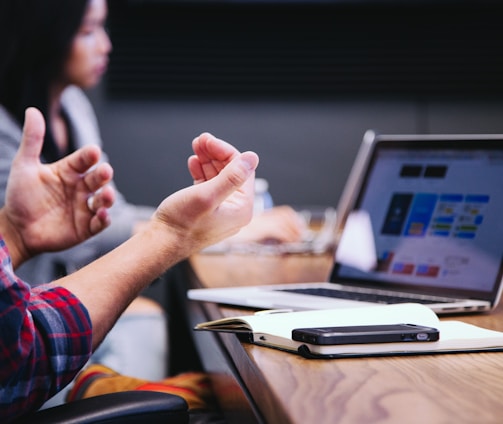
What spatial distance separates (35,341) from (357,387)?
1.35ft

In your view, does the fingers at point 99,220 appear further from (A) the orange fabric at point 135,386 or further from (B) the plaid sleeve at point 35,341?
(B) the plaid sleeve at point 35,341

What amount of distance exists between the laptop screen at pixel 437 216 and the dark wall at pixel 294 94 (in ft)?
7.71

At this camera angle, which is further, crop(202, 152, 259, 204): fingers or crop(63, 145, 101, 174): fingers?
crop(63, 145, 101, 174): fingers

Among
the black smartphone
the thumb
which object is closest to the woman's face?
the thumb

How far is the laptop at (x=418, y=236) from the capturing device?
4.14ft

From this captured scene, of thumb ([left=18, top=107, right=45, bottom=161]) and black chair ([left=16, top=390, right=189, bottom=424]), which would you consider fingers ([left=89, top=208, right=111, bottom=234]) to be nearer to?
Answer: thumb ([left=18, top=107, right=45, bottom=161])

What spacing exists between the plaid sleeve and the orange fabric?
269 mm

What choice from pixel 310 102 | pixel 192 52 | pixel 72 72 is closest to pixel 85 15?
pixel 72 72

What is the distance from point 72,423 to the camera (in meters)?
0.85

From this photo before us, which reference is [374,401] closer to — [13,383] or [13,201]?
[13,383]

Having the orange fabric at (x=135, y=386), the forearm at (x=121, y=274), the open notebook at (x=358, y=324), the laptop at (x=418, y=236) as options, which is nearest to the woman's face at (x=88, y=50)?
the laptop at (x=418, y=236)

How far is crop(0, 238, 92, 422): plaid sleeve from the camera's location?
871 millimetres

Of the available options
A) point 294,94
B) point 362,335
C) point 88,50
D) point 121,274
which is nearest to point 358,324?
point 362,335

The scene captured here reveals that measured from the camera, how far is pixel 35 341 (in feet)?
3.06
